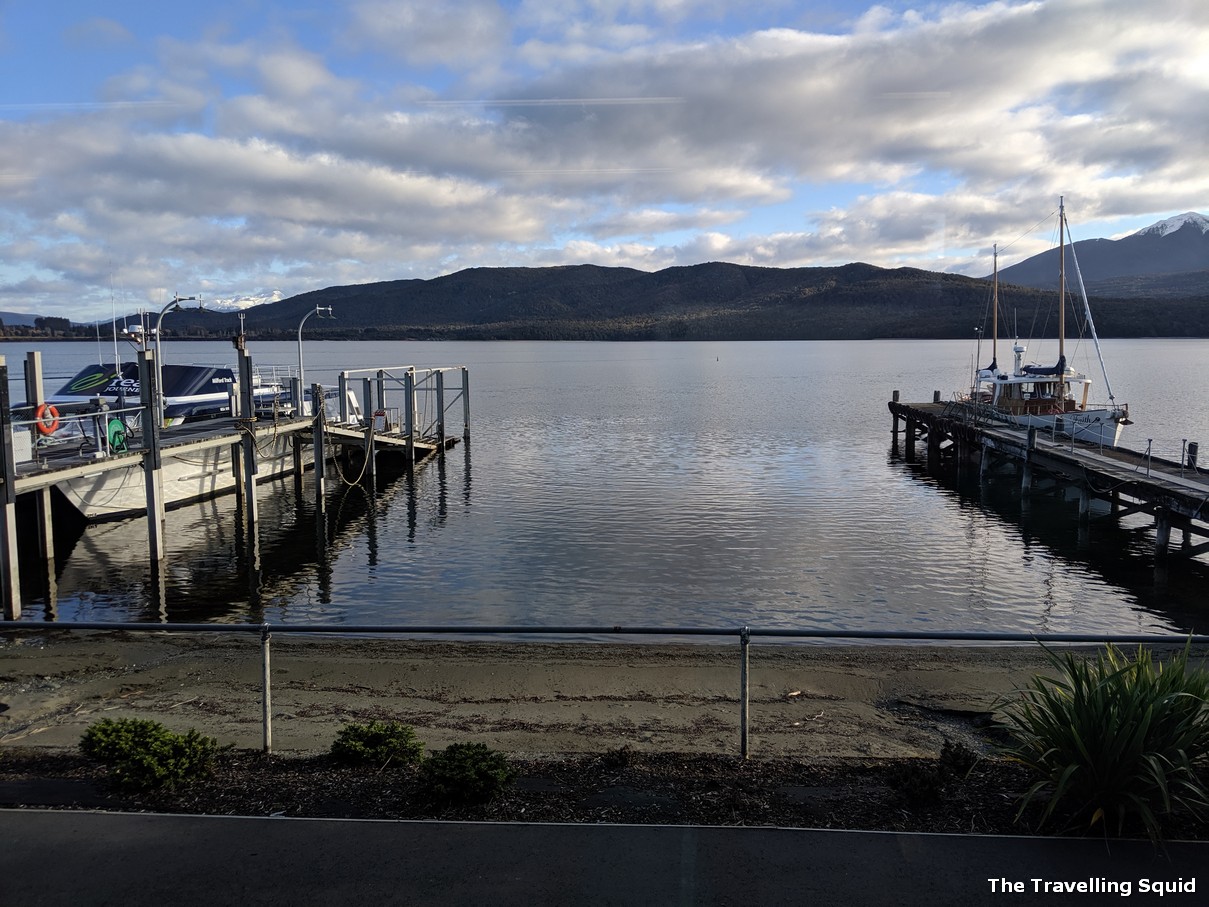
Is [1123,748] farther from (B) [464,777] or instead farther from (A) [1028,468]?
(A) [1028,468]

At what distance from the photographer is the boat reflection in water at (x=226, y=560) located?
2038 centimetres

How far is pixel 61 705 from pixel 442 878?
308 inches

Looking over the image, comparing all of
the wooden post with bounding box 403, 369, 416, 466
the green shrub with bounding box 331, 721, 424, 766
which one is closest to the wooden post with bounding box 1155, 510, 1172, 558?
the green shrub with bounding box 331, 721, 424, 766

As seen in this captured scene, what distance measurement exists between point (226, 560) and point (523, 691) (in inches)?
619

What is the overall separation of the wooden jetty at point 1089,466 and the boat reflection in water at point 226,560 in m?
21.2

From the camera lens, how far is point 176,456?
31203mm

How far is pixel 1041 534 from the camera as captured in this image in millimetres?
29812

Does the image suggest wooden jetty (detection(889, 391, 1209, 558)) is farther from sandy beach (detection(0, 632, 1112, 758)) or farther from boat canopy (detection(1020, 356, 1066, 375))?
sandy beach (detection(0, 632, 1112, 758))

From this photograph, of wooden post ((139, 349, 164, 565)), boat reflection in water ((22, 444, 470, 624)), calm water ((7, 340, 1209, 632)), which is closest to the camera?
calm water ((7, 340, 1209, 632))

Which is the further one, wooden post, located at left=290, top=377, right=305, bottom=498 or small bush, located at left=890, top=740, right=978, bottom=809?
wooden post, located at left=290, top=377, right=305, bottom=498

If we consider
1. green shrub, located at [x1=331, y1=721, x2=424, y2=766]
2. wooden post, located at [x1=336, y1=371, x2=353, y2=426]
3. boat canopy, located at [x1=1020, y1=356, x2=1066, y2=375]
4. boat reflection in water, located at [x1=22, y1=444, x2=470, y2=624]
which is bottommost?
boat reflection in water, located at [x1=22, y1=444, x2=470, y2=624]

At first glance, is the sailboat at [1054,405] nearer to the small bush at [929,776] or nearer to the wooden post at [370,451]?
the wooden post at [370,451]

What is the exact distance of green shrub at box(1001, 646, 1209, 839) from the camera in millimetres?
6098

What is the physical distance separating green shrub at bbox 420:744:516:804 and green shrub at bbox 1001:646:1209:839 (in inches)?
146
